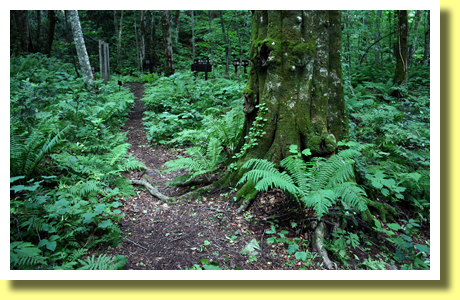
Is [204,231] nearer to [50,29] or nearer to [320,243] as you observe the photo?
[320,243]

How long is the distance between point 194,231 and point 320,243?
4.27 feet

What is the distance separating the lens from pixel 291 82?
303 cm

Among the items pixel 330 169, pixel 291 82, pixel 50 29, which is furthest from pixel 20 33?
pixel 330 169

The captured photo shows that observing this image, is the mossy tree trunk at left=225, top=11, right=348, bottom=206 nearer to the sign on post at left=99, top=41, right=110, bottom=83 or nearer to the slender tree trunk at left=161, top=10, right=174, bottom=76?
the sign on post at left=99, top=41, right=110, bottom=83

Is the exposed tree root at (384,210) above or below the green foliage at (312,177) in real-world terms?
below

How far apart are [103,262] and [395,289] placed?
91.6 inches

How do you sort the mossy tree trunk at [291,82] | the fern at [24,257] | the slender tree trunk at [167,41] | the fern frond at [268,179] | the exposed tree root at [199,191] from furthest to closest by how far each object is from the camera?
1. the slender tree trunk at [167,41]
2. the exposed tree root at [199,191]
3. the mossy tree trunk at [291,82]
4. the fern frond at [268,179]
5. the fern at [24,257]

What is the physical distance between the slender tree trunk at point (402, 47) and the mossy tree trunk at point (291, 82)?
651 centimetres

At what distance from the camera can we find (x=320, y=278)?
1.94m

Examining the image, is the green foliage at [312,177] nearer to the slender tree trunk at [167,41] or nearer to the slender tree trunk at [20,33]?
the slender tree trunk at [167,41]

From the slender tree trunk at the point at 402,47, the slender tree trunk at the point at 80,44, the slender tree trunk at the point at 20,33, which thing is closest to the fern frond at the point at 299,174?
the slender tree trunk at the point at 80,44

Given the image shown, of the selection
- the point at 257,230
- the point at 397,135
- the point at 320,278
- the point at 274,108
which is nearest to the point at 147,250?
the point at 257,230

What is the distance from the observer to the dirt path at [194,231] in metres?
2.27

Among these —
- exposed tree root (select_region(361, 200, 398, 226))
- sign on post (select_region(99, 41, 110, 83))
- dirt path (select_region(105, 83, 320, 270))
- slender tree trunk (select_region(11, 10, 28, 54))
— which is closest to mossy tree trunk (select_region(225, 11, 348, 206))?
dirt path (select_region(105, 83, 320, 270))
